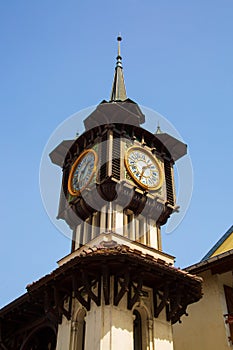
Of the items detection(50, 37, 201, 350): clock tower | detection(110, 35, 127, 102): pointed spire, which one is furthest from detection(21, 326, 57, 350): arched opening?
detection(110, 35, 127, 102): pointed spire

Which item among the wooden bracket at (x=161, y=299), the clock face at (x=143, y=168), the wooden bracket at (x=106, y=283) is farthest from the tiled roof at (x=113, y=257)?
the clock face at (x=143, y=168)

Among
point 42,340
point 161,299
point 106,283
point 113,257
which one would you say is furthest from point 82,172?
point 113,257

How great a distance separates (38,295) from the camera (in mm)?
13773

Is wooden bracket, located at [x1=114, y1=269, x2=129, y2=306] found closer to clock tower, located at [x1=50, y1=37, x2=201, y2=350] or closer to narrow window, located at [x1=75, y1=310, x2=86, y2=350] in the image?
clock tower, located at [x1=50, y1=37, x2=201, y2=350]

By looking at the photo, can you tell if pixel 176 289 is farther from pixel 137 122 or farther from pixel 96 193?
pixel 137 122

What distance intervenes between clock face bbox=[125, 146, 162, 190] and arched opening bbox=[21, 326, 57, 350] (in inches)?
251

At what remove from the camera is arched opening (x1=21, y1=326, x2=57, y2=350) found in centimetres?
1579

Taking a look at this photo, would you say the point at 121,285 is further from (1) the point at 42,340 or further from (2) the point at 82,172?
(2) the point at 82,172

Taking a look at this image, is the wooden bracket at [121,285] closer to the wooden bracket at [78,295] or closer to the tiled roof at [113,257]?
the tiled roof at [113,257]

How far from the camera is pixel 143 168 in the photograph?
A: 723 inches

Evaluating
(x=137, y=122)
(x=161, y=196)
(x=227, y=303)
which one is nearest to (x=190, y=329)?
(x=227, y=303)

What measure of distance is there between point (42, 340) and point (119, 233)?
4.66 meters

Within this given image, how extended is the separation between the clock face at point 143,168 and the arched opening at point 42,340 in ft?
20.9

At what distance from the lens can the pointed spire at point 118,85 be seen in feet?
74.8
